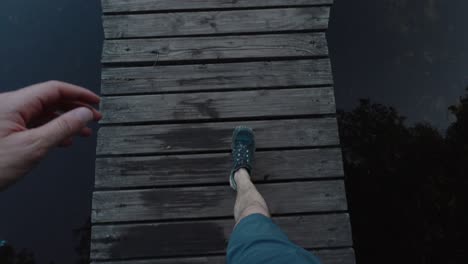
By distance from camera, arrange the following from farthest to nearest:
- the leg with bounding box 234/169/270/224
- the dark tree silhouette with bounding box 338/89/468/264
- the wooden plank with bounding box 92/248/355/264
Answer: the dark tree silhouette with bounding box 338/89/468/264
the wooden plank with bounding box 92/248/355/264
the leg with bounding box 234/169/270/224

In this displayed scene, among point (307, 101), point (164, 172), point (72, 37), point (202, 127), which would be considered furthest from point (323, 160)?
point (72, 37)

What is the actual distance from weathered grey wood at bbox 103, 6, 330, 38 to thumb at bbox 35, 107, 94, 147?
162cm

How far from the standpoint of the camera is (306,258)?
5.59 ft

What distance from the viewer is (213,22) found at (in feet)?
9.20

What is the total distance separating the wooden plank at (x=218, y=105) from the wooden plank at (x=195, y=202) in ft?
1.63

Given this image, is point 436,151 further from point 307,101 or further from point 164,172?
point 164,172

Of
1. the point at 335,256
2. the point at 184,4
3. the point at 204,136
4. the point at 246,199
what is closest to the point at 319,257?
the point at 335,256

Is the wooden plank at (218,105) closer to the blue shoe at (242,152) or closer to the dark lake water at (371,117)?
the blue shoe at (242,152)

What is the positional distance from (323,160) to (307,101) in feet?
1.46

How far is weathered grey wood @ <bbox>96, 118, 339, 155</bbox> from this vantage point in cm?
253

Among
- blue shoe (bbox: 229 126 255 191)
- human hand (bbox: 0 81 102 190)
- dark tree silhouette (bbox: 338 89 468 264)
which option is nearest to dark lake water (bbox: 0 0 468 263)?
dark tree silhouette (bbox: 338 89 468 264)

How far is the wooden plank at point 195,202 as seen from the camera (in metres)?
2.44

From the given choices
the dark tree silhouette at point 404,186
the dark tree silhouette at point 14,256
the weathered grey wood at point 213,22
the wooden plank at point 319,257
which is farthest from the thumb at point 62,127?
the dark tree silhouette at point 404,186

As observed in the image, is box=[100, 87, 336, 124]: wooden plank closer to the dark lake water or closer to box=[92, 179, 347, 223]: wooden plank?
box=[92, 179, 347, 223]: wooden plank
